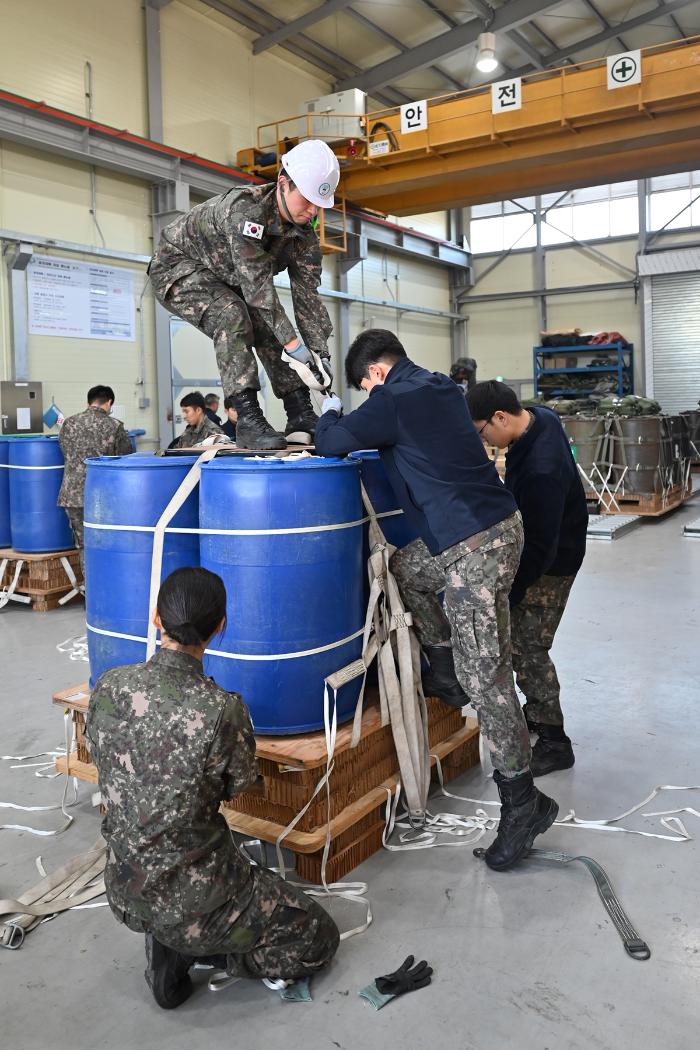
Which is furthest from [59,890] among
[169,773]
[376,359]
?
[376,359]

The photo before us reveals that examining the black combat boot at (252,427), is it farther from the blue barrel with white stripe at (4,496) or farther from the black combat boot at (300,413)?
the blue barrel with white stripe at (4,496)

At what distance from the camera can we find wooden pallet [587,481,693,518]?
34.6 feet

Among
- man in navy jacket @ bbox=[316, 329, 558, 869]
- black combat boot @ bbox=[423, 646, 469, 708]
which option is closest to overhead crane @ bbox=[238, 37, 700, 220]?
man in navy jacket @ bbox=[316, 329, 558, 869]

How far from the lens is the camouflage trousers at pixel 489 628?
2686 millimetres

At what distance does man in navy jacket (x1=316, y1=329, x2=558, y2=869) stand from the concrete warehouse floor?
0.27m

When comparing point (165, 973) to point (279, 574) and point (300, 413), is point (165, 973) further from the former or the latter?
point (300, 413)

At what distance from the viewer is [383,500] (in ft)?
10.3

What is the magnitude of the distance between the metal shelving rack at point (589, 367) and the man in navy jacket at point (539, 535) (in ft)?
46.3

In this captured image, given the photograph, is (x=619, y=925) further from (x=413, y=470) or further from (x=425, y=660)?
(x=413, y=470)

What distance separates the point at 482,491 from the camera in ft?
8.83

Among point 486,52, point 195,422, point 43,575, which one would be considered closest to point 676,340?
point 486,52

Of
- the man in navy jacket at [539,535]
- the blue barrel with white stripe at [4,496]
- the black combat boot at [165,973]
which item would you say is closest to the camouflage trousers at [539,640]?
the man in navy jacket at [539,535]

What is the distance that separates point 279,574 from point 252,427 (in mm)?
992

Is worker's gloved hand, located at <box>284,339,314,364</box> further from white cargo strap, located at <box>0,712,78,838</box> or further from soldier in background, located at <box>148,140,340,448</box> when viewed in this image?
white cargo strap, located at <box>0,712,78,838</box>
